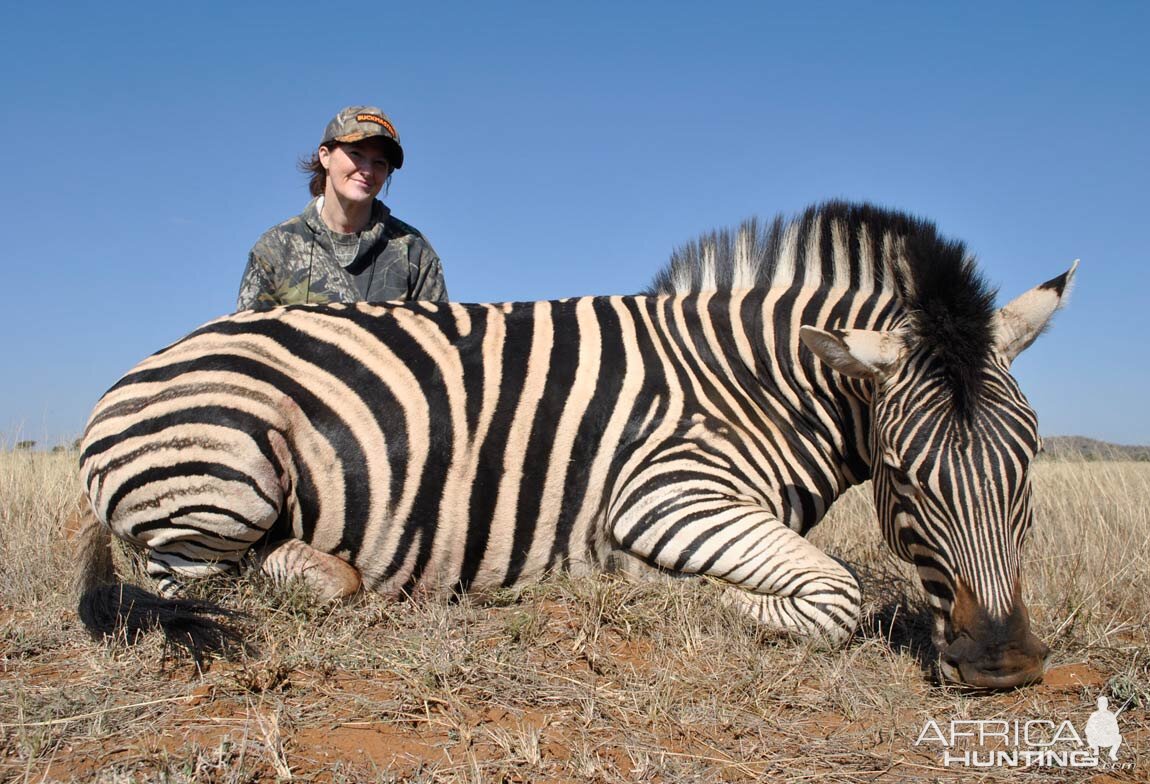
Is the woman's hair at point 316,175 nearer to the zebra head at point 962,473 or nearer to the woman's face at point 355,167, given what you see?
the woman's face at point 355,167

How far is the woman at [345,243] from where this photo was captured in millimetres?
5750

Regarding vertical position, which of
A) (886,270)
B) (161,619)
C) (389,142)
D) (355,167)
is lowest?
(161,619)

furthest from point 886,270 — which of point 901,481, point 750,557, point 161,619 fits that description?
point 161,619

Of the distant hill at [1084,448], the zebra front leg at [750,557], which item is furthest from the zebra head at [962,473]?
the distant hill at [1084,448]

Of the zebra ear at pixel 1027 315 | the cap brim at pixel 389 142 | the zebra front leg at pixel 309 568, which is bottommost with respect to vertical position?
the zebra front leg at pixel 309 568

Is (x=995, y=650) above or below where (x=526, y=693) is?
above

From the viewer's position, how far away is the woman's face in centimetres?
573

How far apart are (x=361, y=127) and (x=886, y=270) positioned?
3674 mm

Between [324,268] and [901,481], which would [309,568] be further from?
[324,268]

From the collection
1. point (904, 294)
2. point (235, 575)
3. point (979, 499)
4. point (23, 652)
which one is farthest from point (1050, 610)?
point (23, 652)

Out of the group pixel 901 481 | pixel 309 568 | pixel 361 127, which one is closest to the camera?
pixel 901 481

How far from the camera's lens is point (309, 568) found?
3436 millimetres

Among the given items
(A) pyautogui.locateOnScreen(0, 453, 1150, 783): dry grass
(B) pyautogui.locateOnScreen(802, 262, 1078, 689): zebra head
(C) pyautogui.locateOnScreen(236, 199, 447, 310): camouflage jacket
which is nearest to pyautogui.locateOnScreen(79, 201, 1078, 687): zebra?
(B) pyautogui.locateOnScreen(802, 262, 1078, 689): zebra head

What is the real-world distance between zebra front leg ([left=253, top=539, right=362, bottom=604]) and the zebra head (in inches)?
85.2
